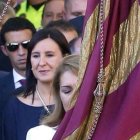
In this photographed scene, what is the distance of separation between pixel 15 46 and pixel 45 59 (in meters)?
0.77

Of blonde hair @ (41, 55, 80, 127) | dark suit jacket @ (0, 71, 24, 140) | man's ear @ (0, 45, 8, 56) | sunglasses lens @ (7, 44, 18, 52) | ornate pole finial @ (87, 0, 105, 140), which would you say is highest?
ornate pole finial @ (87, 0, 105, 140)

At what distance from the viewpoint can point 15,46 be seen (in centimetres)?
507

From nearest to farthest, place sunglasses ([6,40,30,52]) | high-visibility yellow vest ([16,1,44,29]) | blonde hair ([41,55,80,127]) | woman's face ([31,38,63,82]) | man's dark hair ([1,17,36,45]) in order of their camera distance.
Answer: blonde hair ([41,55,80,127])
woman's face ([31,38,63,82])
sunglasses ([6,40,30,52])
man's dark hair ([1,17,36,45])
high-visibility yellow vest ([16,1,44,29])

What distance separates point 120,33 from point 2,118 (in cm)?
236

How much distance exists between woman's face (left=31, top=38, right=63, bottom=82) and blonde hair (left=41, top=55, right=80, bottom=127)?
2.66 feet

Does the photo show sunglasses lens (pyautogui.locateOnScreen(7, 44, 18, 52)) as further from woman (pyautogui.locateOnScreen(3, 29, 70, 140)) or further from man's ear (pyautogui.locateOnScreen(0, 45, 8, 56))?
woman (pyautogui.locateOnScreen(3, 29, 70, 140))

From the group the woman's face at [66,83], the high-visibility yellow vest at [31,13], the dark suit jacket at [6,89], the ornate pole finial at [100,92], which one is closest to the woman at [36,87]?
the dark suit jacket at [6,89]

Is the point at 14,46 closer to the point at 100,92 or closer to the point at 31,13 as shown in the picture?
the point at 31,13

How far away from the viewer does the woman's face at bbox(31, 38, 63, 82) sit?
14.2 feet

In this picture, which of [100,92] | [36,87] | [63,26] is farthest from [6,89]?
[100,92]

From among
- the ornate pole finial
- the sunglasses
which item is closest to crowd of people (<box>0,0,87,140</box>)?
the sunglasses

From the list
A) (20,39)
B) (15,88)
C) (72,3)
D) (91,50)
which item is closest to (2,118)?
(15,88)

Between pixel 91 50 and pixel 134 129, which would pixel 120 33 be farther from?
pixel 134 129

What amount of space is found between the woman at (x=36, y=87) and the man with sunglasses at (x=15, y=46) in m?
0.38
